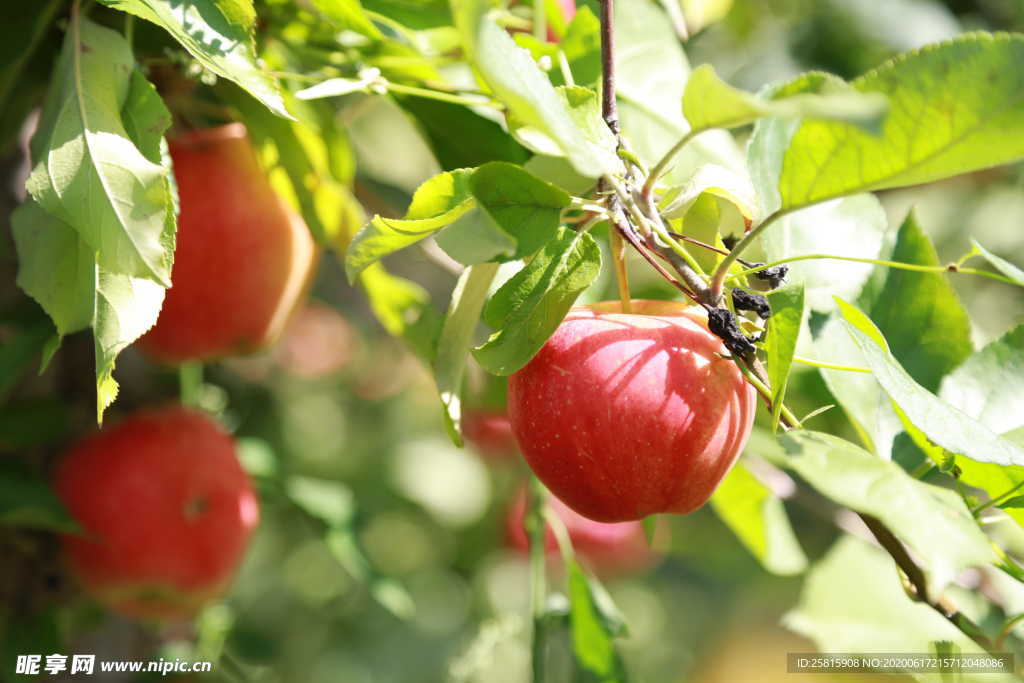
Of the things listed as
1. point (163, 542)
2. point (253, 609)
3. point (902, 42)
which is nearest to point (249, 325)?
point (163, 542)

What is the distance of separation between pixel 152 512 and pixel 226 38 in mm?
559

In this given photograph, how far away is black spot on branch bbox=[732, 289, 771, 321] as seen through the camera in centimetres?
52

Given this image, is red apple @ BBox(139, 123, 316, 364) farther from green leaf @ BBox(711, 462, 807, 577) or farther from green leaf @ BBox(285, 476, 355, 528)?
green leaf @ BBox(711, 462, 807, 577)

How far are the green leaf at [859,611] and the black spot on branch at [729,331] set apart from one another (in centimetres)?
46

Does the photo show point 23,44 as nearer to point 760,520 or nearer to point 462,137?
point 462,137

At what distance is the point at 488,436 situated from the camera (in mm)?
1643

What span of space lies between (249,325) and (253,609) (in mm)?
1182

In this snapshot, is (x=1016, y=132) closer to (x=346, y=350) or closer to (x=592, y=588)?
(x=592, y=588)

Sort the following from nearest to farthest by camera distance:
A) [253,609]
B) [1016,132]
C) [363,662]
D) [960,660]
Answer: [1016,132] < [960,660] < [253,609] < [363,662]

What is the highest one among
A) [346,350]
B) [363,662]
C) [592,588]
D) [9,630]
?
[592,588]

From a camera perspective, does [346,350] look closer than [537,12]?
No

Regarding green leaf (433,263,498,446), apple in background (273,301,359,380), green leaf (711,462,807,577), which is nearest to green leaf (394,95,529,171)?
green leaf (433,263,498,446)

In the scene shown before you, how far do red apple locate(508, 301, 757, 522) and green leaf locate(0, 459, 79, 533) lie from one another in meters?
0.51

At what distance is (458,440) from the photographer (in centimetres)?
56
